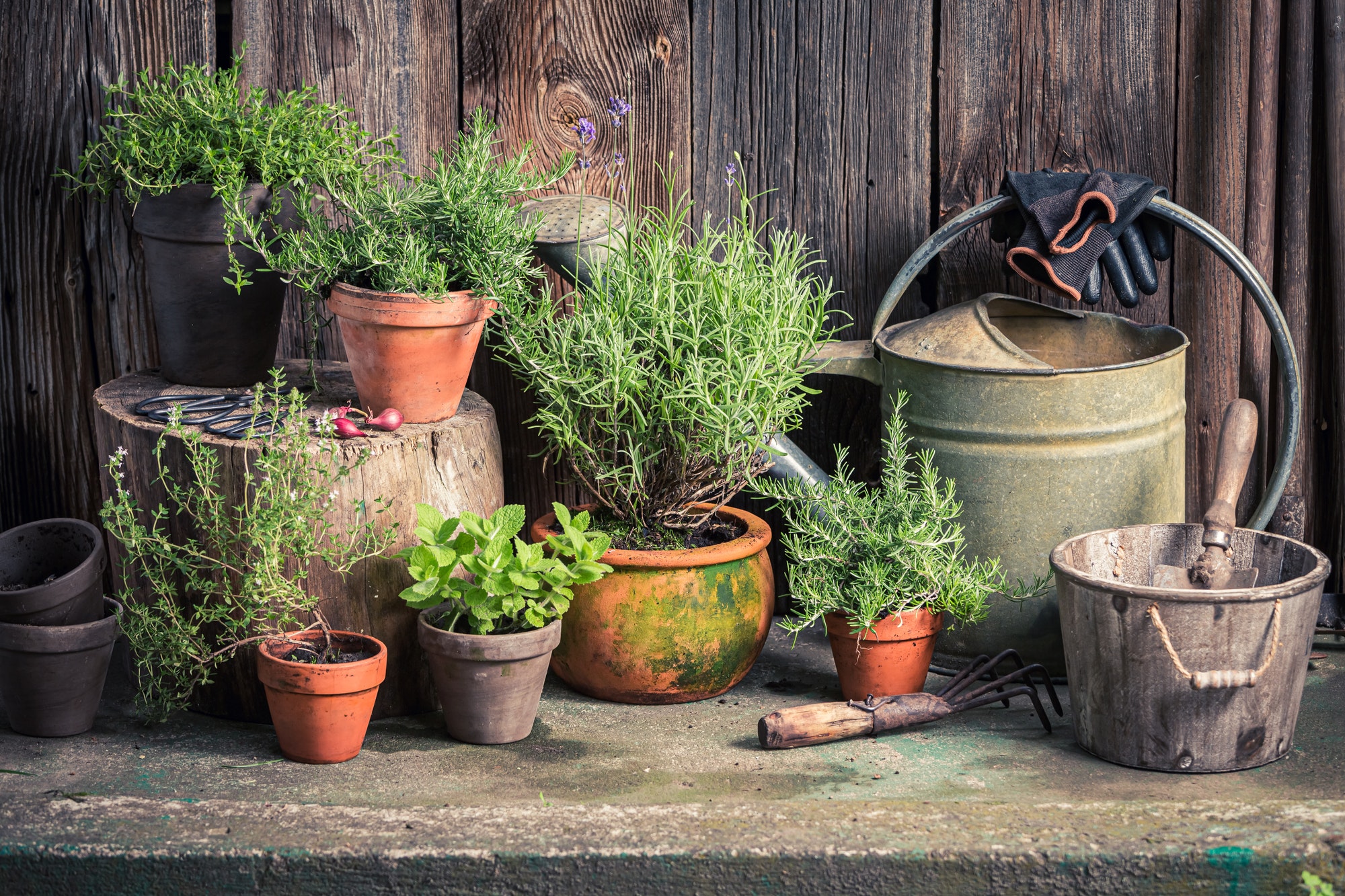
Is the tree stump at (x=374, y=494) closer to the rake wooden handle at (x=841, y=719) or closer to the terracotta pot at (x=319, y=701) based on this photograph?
the terracotta pot at (x=319, y=701)

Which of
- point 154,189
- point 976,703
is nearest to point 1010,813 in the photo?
point 976,703

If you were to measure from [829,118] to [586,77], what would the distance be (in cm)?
62

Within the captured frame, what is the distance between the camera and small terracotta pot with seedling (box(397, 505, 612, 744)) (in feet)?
8.02

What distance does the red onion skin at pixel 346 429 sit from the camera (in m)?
2.56

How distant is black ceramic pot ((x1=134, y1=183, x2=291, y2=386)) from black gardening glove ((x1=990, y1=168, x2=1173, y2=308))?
170 cm

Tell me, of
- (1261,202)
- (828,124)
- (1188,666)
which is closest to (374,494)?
(828,124)

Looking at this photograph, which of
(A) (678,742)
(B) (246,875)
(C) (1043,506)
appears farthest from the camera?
(C) (1043,506)

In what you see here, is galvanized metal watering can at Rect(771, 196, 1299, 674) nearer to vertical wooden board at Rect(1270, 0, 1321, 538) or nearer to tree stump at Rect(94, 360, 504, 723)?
vertical wooden board at Rect(1270, 0, 1321, 538)

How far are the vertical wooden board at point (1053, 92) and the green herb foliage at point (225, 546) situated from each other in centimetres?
171

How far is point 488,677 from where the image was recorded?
8.11 feet

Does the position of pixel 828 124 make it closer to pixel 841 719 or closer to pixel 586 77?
pixel 586 77

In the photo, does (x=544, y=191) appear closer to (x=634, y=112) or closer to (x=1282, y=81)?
(x=634, y=112)

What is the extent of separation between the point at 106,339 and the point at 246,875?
1649 mm

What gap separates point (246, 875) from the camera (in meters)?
2.07
